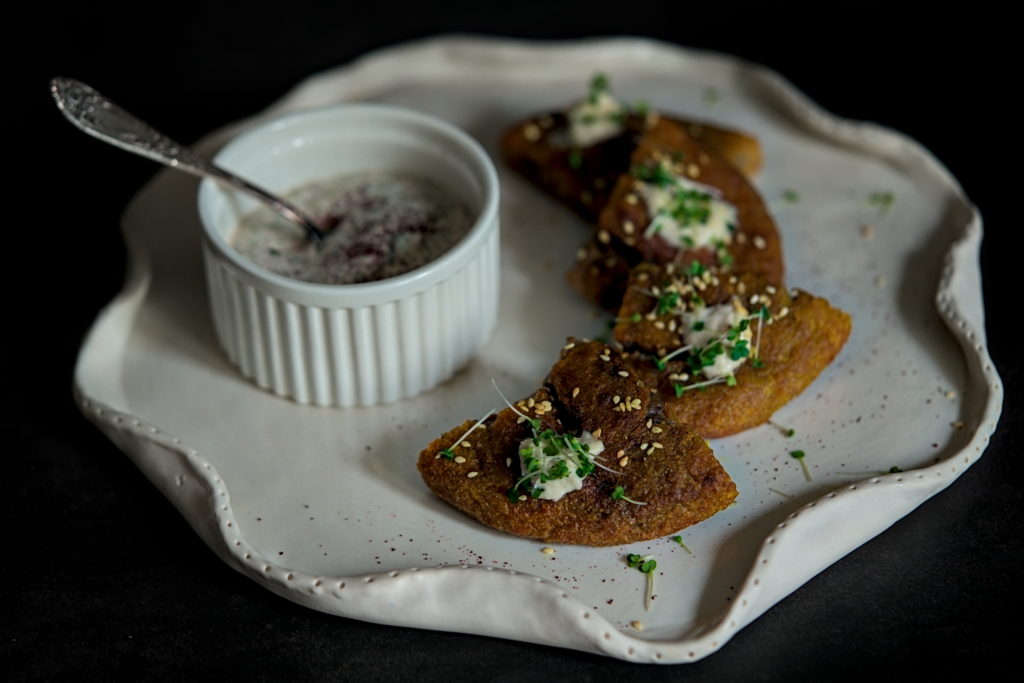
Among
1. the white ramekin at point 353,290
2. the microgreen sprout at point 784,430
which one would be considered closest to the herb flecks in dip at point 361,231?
the white ramekin at point 353,290

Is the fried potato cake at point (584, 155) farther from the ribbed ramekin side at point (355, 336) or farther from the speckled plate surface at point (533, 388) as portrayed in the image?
the ribbed ramekin side at point (355, 336)

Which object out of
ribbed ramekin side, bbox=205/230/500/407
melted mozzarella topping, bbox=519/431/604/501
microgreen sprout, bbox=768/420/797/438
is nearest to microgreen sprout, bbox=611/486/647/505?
melted mozzarella topping, bbox=519/431/604/501

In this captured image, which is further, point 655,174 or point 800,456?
point 655,174

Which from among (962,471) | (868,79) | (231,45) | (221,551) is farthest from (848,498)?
(231,45)

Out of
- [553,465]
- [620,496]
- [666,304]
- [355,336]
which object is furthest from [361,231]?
[620,496]

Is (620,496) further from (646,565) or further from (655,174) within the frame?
(655,174)

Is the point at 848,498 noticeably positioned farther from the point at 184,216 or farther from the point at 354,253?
the point at 184,216

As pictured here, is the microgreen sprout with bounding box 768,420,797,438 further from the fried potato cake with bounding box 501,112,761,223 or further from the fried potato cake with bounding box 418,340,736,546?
the fried potato cake with bounding box 501,112,761,223
